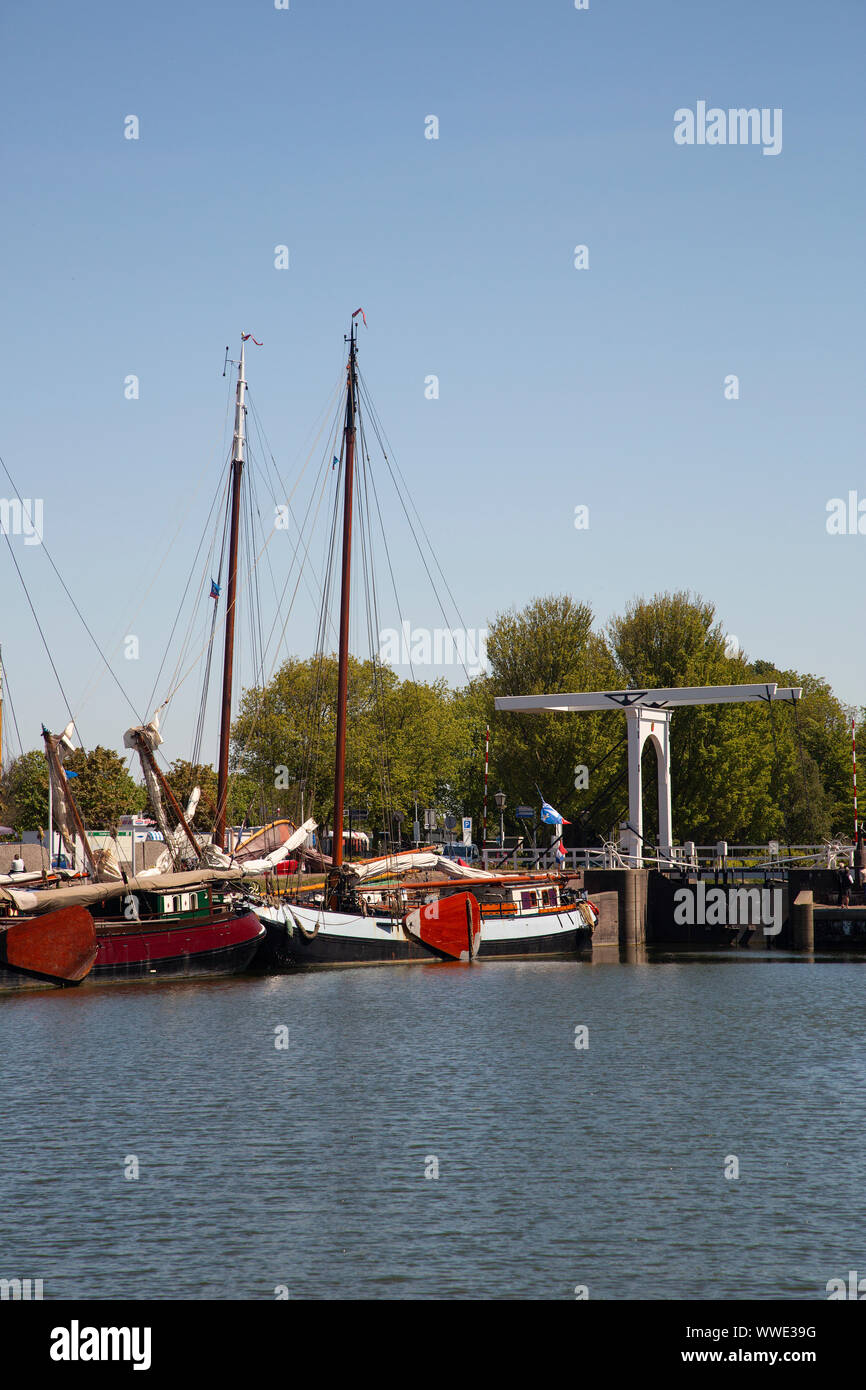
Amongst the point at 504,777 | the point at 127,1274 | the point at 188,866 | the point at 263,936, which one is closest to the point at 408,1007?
the point at 263,936

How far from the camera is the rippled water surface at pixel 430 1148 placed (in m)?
16.5

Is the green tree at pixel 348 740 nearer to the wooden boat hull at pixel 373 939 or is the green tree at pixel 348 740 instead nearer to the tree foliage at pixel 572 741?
the tree foliage at pixel 572 741

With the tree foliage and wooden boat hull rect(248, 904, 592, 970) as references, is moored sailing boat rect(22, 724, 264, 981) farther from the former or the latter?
the tree foliage

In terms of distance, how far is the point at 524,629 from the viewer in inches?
3167

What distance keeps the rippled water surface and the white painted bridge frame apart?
21.3 m

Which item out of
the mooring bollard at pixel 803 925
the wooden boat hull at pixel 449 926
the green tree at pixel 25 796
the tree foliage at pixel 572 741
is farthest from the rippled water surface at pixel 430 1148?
the green tree at pixel 25 796

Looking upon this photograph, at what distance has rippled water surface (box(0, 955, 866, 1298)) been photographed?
16.5 metres

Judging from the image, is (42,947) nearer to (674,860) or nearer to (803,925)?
(674,860)

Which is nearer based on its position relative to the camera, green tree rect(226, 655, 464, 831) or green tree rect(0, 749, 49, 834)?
green tree rect(226, 655, 464, 831)

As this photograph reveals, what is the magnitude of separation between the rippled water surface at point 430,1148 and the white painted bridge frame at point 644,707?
21309 mm

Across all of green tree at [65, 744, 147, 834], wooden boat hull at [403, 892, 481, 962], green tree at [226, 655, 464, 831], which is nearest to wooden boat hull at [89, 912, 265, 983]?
wooden boat hull at [403, 892, 481, 962]

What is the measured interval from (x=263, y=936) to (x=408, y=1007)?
9032 mm

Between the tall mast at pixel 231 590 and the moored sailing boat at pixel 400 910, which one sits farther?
the tall mast at pixel 231 590

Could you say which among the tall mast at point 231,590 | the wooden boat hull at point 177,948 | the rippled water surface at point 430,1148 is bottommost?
the rippled water surface at point 430,1148
